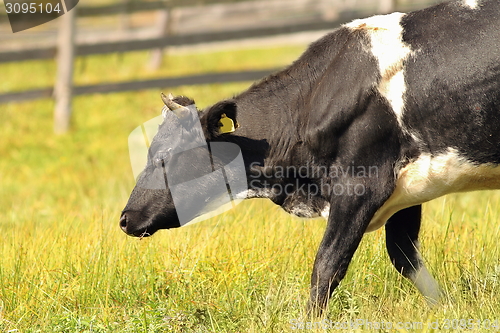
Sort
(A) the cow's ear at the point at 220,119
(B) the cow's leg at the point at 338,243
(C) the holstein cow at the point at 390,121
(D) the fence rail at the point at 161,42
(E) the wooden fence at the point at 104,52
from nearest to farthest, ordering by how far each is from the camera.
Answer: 1. (C) the holstein cow at the point at 390,121
2. (B) the cow's leg at the point at 338,243
3. (A) the cow's ear at the point at 220,119
4. (E) the wooden fence at the point at 104,52
5. (D) the fence rail at the point at 161,42

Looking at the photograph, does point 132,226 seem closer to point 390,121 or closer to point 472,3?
point 390,121

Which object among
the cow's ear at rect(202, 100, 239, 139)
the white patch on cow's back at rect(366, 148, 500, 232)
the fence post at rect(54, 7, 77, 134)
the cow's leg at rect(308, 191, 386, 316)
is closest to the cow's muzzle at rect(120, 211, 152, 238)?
the cow's ear at rect(202, 100, 239, 139)

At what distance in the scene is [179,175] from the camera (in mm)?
4598

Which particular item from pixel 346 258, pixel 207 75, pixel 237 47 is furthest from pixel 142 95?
pixel 346 258

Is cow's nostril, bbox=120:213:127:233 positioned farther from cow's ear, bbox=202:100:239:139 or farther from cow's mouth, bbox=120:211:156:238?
cow's ear, bbox=202:100:239:139

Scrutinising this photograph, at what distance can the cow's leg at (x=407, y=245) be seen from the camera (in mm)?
4520

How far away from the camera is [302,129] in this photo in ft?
14.3

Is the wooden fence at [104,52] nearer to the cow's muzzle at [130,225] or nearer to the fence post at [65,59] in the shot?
the fence post at [65,59]

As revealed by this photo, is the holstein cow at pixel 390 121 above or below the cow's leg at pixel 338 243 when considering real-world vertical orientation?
above

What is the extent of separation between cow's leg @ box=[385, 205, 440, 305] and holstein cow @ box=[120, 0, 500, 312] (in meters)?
0.09

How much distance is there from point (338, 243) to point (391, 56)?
112 cm

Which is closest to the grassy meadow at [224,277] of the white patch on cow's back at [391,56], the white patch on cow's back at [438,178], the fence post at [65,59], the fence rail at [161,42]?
the white patch on cow's back at [438,178]

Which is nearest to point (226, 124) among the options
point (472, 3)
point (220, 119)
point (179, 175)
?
point (220, 119)

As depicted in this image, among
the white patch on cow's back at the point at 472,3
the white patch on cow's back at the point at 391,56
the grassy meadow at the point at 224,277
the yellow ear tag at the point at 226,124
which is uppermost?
the white patch on cow's back at the point at 472,3
